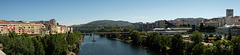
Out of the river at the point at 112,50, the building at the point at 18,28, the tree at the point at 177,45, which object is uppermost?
the building at the point at 18,28

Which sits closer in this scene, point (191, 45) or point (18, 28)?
point (191, 45)

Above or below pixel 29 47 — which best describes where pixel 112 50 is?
below

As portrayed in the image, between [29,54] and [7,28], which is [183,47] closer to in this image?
[29,54]

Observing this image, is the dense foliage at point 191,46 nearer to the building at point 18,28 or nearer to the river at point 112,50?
the river at point 112,50

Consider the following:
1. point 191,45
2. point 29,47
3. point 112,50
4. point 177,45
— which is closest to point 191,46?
point 191,45

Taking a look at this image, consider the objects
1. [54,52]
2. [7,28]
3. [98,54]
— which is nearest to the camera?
[54,52]

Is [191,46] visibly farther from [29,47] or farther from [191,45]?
[29,47]

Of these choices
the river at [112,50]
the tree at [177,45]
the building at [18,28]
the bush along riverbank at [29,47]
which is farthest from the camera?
the building at [18,28]

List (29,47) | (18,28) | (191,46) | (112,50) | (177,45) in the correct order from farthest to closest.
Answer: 1. (18,28)
2. (112,50)
3. (177,45)
4. (191,46)
5. (29,47)

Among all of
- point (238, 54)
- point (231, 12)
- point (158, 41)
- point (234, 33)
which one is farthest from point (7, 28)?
point (231, 12)

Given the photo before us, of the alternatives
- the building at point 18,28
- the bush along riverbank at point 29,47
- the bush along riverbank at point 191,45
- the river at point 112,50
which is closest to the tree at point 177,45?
the bush along riverbank at point 191,45

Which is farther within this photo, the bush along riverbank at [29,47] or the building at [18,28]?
the building at [18,28]
